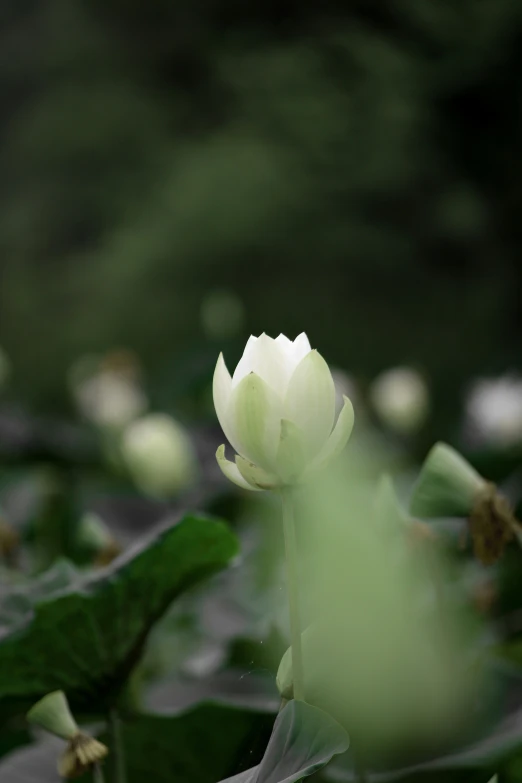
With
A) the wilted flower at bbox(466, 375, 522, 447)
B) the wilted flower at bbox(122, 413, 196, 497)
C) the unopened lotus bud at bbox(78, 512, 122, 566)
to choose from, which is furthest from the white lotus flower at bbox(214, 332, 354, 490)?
the wilted flower at bbox(466, 375, 522, 447)

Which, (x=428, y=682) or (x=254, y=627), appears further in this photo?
(x=254, y=627)

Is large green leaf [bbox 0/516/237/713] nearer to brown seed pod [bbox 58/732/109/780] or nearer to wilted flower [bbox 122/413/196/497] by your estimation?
brown seed pod [bbox 58/732/109/780]

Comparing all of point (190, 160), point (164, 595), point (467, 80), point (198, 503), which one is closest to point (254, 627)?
point (164, 595)

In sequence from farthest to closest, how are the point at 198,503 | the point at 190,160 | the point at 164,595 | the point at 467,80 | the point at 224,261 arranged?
the point at 190,160 → the point at 224,261 → the point at 467,80 → the point at 198,503 → the point at 164,595

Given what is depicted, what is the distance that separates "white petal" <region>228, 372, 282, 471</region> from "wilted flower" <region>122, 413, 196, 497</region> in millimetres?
619

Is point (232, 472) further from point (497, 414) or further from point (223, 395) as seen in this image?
point (497, 414)

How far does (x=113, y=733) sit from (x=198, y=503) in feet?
2.01

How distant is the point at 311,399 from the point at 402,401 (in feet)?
3.37

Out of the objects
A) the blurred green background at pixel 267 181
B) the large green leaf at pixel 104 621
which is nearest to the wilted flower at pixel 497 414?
the large green leaf at pixel 104 621

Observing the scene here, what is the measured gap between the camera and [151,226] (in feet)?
14.6

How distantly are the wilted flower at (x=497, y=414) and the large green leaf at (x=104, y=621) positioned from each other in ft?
2.56

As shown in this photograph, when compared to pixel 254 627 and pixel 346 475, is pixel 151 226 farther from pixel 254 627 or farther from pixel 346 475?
pixel 346 475

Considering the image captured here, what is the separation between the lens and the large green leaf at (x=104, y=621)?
0.47 m

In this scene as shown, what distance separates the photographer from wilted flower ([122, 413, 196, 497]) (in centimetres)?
98
